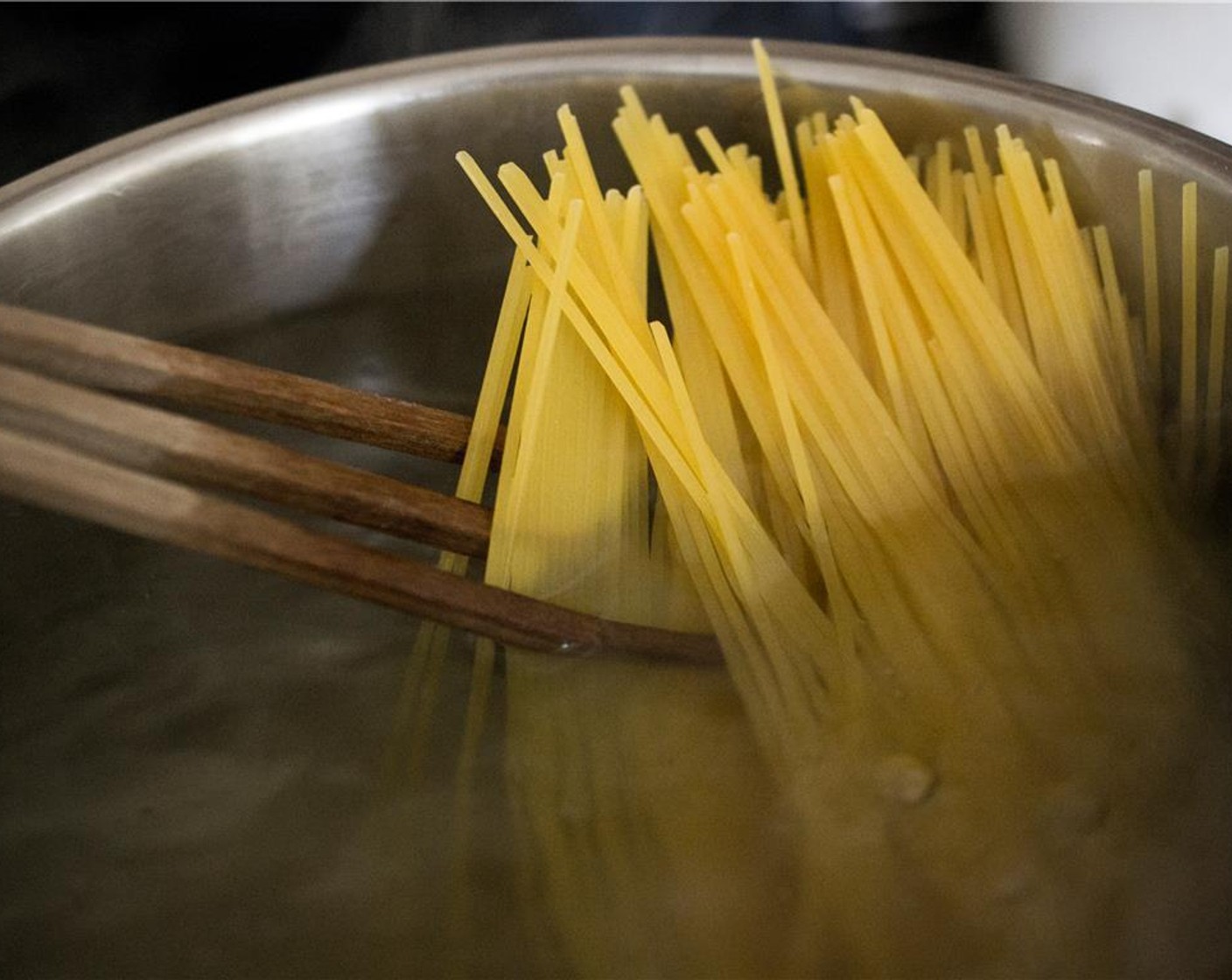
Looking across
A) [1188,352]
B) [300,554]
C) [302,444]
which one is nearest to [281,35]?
[302,444]

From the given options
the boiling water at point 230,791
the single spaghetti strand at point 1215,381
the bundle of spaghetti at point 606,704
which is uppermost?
the single spaghetti strand at point 1215,381

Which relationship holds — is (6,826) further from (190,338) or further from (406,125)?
(406,125)

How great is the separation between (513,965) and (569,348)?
0.31 metres

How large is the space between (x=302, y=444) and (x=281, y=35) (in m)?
0.39

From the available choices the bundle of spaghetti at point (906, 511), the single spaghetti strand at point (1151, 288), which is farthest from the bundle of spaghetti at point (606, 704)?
the single spaghetti strand at point (1151, 288)

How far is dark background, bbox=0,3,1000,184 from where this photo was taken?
97cm

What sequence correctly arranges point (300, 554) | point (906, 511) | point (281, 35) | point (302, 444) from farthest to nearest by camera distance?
point (281, 35), point (302, 444), point (906, 511), point (300, 554)

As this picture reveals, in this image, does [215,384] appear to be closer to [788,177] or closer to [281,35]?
[788,177]

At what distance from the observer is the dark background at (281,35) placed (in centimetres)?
Answer: 97

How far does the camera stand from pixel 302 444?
0.82 m

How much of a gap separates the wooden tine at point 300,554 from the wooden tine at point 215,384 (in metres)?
0.07

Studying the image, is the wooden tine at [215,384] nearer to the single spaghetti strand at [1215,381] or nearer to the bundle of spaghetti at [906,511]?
the bundle of spaghetti at [906,511]

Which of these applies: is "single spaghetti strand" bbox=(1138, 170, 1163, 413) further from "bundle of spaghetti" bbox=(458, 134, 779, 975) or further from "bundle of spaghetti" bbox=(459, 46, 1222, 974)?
"bundle of spaghetti" bbox=(458, 134, 779, 975)

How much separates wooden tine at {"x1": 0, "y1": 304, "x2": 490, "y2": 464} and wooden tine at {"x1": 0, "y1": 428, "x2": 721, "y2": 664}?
0.07 metres
